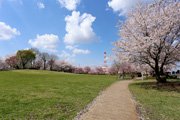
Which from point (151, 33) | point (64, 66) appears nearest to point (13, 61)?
point (64, 66)

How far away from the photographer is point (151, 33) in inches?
487

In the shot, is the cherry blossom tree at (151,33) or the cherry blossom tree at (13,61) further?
the cherry blossom tree at (13,61)

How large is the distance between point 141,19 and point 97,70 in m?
66.5

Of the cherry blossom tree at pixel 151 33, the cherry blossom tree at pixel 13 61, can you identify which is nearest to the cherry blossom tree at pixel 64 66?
the cherry blossom tree at pixel 13 61

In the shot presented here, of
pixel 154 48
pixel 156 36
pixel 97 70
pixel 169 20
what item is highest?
pixel 169 20

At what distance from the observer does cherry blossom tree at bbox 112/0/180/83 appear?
12062 millimetres

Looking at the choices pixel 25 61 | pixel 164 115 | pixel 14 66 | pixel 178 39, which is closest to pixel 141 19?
pixel 178 39

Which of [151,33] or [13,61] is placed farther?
[13,61]

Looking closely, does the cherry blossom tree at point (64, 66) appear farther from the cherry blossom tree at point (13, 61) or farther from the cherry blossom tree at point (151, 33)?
the cherry blossom tree at point (151, 33)

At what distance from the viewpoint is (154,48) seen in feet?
42.3

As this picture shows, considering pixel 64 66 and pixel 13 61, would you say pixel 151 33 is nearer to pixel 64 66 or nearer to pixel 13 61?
pixel 64 66

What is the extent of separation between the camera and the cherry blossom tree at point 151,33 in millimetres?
12062

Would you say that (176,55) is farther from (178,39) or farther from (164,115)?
(164,115)

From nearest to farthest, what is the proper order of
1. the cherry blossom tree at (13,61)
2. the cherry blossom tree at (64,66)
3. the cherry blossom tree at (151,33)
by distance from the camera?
1. the cherry blossom tree at (151,33)
2. the cherry blossom tree at (13,61)
3. the cherry blossom tree at (64,66)
